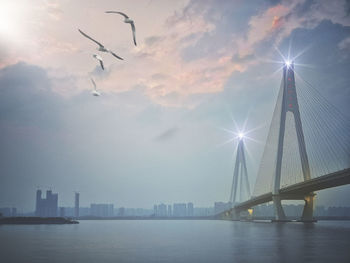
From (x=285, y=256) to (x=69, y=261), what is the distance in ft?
51.0

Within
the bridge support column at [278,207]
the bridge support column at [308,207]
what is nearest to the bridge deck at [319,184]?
the bridge support column at [278,207]

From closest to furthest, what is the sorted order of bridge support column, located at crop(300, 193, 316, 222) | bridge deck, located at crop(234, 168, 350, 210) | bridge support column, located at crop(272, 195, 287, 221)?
bridge deck, located at crop(234, 168, 350, 210), bridge support column, located at crop(272, 195, 287, 221), bridge support column, located at crop(300, 193, 316, 222)

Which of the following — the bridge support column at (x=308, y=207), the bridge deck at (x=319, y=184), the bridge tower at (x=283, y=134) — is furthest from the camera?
the bridge support column at (x=308, y=207)

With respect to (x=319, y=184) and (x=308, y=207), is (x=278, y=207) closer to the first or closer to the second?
(x=308, y=207)

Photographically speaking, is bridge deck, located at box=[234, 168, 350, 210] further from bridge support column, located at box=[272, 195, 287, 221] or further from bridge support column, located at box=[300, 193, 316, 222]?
bridge support column, located at box=[300, 193, 316, 222]

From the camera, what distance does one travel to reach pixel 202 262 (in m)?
26.1

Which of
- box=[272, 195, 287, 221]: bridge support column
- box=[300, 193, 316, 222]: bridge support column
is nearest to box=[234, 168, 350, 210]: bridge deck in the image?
box=[272, 195, 287, 221]: bridge support column

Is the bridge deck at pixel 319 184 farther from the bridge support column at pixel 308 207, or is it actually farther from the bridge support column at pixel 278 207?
the bridge support column at pixel 308 207

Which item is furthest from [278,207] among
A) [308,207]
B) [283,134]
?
[283,134]

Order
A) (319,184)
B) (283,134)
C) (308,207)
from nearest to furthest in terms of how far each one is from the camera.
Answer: (319,184), (283,134), (308,207)

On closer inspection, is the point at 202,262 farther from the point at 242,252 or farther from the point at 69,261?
the point at 69,261

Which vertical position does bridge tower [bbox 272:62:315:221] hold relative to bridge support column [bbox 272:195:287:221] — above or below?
above

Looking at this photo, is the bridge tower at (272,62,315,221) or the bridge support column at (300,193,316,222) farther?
the bridge support column at (300,193,316,222)

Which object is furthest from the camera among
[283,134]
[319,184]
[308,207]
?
[308,207]
